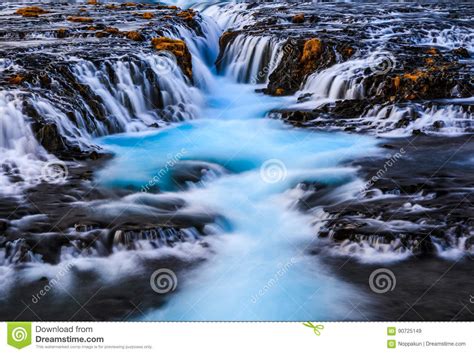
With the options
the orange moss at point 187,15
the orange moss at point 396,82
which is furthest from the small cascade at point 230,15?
the orange moss at point 396,82

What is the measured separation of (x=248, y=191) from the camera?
9852 mm

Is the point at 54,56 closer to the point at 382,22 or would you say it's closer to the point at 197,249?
the point at 197,249

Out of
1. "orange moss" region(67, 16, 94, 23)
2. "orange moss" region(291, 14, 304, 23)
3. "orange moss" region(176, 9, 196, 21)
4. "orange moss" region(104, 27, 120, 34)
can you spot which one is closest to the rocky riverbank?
"orange moss" region(104, 27, 120, 34)

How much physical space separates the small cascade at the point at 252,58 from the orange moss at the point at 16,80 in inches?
290

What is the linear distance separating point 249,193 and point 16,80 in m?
5.87

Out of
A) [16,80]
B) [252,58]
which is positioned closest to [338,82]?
[252,58]

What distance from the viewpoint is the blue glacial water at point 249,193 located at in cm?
668

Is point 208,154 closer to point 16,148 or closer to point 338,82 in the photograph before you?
point 16,148

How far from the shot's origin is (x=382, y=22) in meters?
22.1

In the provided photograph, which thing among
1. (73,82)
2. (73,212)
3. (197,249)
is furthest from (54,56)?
(197,249)

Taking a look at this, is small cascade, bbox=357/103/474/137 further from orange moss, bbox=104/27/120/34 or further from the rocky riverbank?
orange moss, bbox=104/27/120/34

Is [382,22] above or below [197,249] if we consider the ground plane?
below

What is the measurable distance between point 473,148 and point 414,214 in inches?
147

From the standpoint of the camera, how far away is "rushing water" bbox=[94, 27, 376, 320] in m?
6.70
